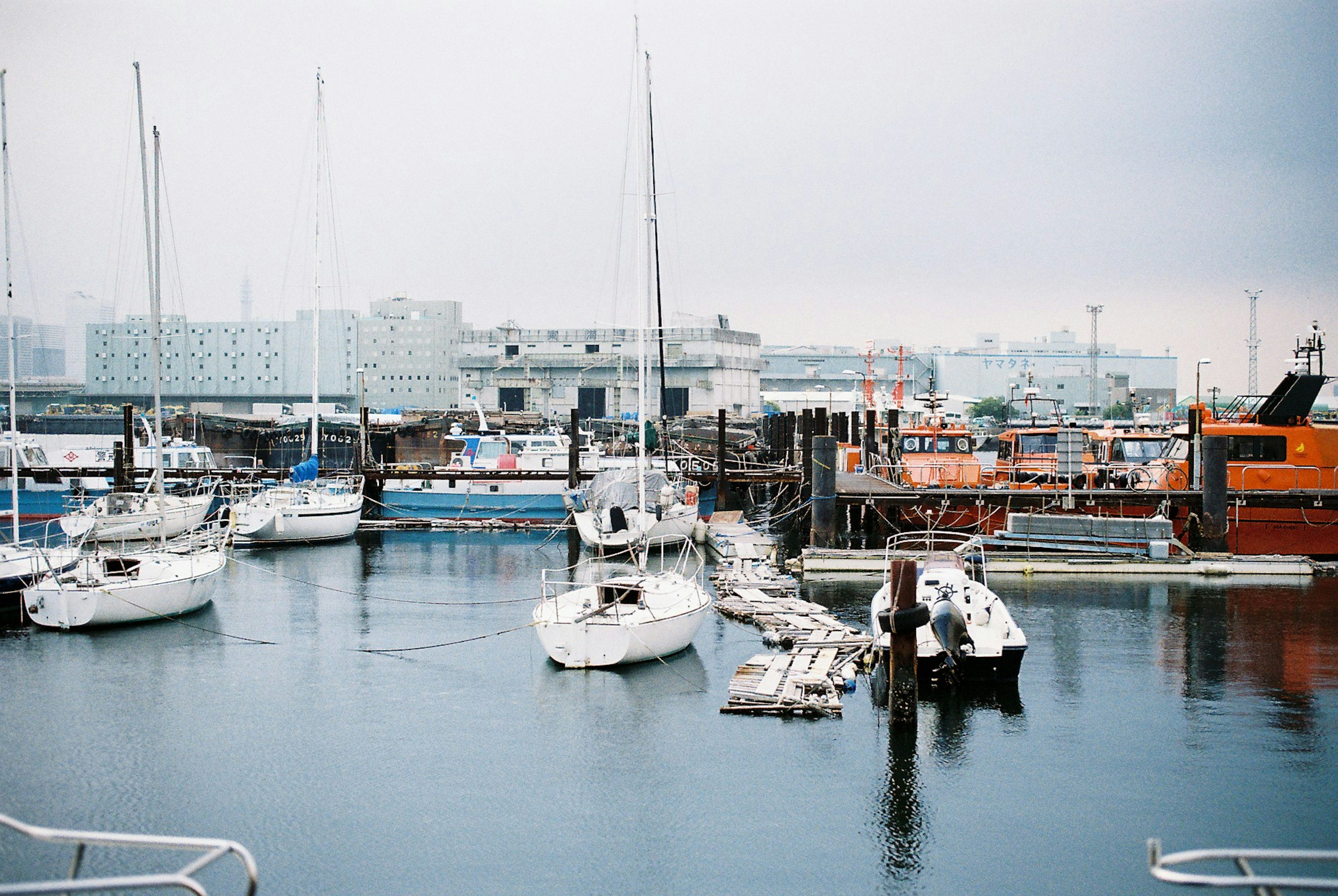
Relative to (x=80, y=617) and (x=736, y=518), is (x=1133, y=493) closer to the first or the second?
(x=736, y=518)

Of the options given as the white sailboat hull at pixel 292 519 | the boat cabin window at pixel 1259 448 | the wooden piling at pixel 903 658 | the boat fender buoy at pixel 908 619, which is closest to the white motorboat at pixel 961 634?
the wooden piling at pixel 903 658

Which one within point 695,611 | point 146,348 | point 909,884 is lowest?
point 909,884

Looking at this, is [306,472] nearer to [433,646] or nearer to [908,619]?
[433,646]

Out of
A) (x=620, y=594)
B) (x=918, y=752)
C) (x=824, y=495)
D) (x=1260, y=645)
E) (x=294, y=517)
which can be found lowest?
(x=918, y=752)

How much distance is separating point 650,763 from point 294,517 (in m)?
24.1

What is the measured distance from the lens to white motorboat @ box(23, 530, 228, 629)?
2088 cm

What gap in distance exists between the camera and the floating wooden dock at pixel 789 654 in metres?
15.4

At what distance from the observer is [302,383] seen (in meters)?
119

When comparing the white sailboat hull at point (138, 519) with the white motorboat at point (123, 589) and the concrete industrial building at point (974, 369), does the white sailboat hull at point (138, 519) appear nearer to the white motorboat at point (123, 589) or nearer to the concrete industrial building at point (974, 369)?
the white motorboat at point (123, 589)

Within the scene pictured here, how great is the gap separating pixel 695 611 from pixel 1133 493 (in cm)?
1514

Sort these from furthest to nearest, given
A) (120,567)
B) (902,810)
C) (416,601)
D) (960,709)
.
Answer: (416,601), (120,567), (960,709), (902,810)

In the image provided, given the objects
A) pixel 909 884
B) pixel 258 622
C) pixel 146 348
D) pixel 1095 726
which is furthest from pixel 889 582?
pixel 146 348

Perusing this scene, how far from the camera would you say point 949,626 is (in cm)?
1634

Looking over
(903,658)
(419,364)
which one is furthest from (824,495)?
(419,364)
